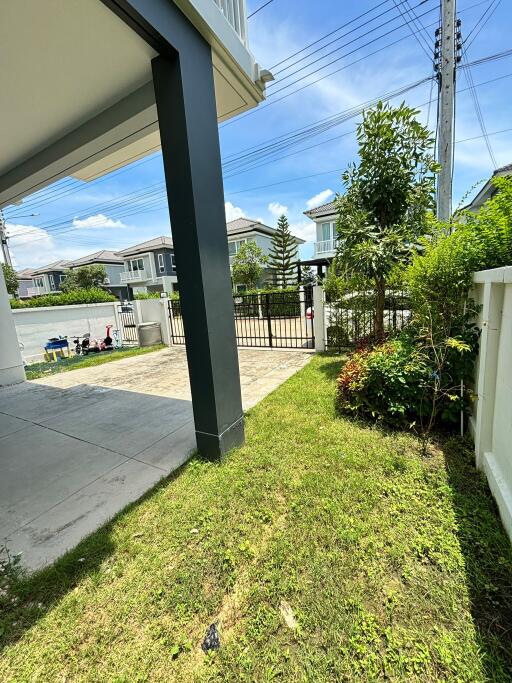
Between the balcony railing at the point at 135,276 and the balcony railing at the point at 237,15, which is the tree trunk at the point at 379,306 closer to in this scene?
the balcony railing at the point at 237,15

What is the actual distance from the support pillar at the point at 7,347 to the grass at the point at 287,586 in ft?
18.7

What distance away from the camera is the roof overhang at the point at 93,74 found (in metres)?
2.05

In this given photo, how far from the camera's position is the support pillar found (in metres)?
5.90

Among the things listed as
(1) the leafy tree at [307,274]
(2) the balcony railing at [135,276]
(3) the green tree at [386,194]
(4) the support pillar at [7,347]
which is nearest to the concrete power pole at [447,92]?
(3) the green tree at [386,194]

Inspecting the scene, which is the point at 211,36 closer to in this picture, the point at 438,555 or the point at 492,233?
the point at 492,233

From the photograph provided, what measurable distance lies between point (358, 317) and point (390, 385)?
121 inches

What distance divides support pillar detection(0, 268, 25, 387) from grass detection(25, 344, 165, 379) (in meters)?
0.56

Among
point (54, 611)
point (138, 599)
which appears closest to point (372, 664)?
point (138, 599)

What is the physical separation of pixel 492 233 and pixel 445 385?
4.63ft

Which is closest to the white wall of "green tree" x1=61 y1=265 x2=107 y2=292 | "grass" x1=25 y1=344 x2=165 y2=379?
"grass" x1=25 y1=344 x2=165 y2=379

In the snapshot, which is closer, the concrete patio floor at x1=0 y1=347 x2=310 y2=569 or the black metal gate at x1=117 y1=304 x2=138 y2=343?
the concrete patio floor at x1=0 y1=347 x2=310 y2=569

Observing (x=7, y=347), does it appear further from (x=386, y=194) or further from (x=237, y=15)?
(x=386, y=194)

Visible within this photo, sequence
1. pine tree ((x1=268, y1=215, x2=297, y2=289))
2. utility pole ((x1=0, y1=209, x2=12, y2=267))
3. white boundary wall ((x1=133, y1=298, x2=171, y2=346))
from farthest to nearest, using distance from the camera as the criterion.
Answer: pine tree ((x1=268, y1=215, x2=297, y2=289)) → utility pole ((x1=0, y1=209, x2=12, y2=267)) → white boundary wall ((x1=133, y1=298, x2=171, y2=346))

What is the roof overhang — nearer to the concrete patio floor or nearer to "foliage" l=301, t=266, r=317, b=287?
the concrete patio floor
